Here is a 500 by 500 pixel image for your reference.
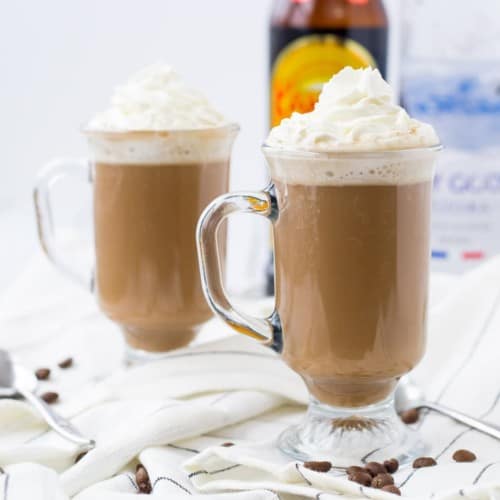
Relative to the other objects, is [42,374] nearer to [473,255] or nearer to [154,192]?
[154,192]

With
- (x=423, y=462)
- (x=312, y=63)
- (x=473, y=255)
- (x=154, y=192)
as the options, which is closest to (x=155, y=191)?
(x=154, y=192)

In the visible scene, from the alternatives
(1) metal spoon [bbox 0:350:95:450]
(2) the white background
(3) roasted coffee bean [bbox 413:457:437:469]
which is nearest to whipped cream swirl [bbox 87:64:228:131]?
(1) metal spoon [bbox 0:350:95:450]

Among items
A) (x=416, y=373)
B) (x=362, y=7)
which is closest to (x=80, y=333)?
(x=416, y=373)

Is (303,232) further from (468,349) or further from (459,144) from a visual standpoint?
(459,144)

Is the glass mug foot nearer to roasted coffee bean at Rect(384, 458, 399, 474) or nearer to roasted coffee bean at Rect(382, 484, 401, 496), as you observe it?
roasted coffee bean at Rect(384, 458, 399, 474)

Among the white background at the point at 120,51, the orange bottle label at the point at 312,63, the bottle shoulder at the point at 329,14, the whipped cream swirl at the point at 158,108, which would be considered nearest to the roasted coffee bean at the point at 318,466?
the whipped cream swirl at the point at 158,108

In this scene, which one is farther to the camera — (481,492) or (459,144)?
(459,144)
